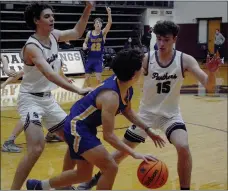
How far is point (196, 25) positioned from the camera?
27.3 meters

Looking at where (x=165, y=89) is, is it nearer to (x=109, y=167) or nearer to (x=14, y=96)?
(x=109, y=167)

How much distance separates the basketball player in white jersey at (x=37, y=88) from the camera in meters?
4.28

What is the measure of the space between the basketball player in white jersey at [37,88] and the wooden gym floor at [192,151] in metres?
0.78

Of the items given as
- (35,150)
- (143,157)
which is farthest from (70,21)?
(143,157)

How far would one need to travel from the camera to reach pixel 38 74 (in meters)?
4.40

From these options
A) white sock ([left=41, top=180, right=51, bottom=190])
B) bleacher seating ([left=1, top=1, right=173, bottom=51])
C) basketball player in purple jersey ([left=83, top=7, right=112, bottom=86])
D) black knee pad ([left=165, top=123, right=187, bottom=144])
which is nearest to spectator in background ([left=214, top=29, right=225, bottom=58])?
bleacher seating ([left=1, top=1, right=173, bottom=51])

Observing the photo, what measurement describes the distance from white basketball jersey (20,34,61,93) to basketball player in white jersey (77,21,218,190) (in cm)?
89

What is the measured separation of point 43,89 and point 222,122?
500 cm

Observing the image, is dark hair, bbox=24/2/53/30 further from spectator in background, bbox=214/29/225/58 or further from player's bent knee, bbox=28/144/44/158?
spectator in background, bbox=214/29/225/58

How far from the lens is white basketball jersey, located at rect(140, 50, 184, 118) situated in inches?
178

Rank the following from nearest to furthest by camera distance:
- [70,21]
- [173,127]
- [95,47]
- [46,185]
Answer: [46,185] → [173,127] → [95,47] → [70,21]

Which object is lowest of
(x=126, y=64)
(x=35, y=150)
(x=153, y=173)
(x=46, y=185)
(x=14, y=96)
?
(x=14, y=96)

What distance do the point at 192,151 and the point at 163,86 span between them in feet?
7.26

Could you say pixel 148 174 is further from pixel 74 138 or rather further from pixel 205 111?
pixel 205 111
